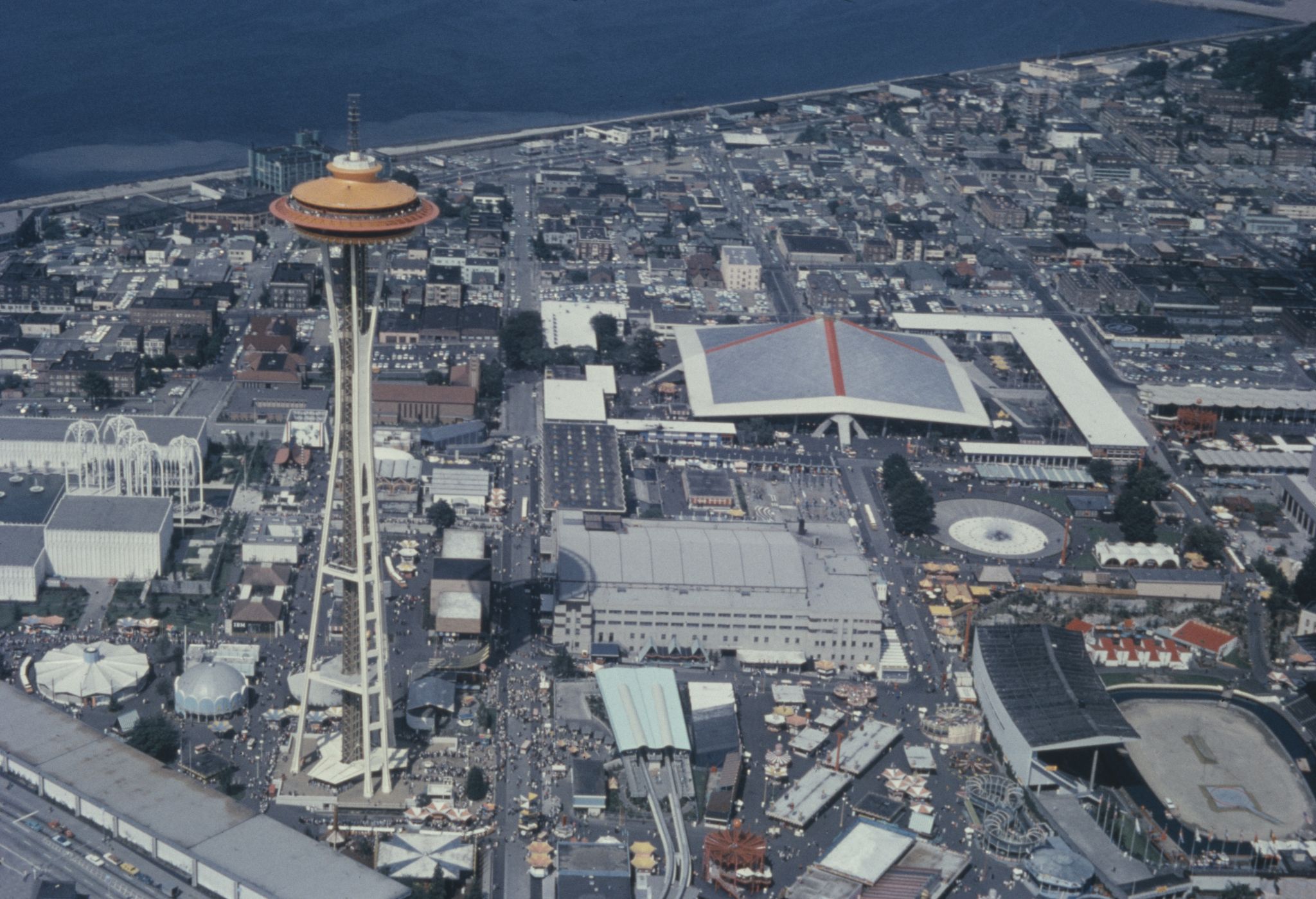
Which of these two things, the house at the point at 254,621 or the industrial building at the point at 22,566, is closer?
the house at the point at 254,621

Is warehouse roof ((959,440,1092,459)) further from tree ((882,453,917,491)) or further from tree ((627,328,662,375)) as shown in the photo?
tree ((627,328,662,375))

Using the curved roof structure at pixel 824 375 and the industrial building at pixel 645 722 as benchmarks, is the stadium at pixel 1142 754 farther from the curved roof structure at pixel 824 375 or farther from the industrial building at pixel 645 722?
the curved roof structure at pixel 824 375

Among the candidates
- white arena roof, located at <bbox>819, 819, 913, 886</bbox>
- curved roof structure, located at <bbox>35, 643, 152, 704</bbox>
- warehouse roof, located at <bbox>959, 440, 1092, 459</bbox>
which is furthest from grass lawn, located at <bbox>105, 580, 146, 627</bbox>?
warehouse roof, located at <bbox>959, 440, 1092, 459</bbox>

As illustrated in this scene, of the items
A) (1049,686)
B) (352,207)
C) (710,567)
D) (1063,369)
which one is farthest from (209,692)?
(1063,369)

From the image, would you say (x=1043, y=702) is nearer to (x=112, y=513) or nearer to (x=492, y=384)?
(x=112, y=513)

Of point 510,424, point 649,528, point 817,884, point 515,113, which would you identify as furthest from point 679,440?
point 515,113

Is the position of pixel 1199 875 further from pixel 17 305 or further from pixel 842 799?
pixel 17 305

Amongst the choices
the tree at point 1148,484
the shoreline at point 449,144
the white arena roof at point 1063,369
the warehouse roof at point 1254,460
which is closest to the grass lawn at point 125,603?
the tree at point 1148,484
